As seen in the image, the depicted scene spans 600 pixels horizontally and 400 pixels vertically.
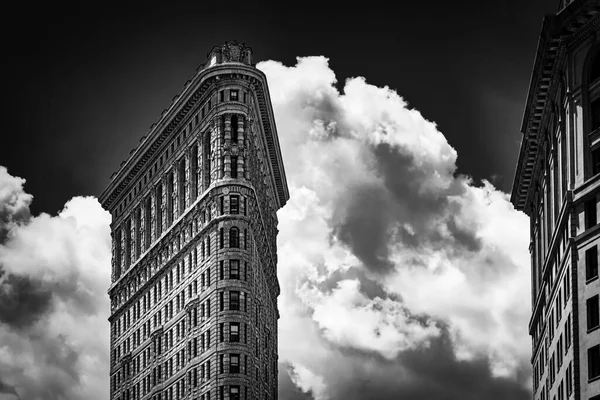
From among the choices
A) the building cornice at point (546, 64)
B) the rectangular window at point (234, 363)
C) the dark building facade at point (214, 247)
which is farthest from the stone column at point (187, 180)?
the building cornice at point (546, 64)

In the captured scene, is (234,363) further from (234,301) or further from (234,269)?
(234,269)

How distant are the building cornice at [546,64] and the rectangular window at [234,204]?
138 ft

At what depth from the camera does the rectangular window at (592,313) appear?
4259 inches

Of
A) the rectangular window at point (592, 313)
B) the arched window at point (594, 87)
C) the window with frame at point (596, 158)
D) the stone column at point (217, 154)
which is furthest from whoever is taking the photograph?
the stone column at point (217, 154)

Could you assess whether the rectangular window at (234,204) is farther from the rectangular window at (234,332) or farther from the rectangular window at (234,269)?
the rectangular window at (234,332)

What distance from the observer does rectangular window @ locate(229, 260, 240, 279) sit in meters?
176

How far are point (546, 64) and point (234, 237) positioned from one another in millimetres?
65156

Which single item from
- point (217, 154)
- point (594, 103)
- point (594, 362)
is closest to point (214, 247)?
point (217, 154)

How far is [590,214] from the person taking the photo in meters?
112

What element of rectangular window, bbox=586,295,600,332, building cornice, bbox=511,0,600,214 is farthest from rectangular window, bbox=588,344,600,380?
building cornice, bbox=511,0,600,214

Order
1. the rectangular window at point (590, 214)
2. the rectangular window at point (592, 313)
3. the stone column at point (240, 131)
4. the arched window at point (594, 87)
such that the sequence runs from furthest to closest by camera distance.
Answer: the stone column at point (240, 131) < the arched window at point (594, 87) < the rectangular window at point (590, 214) < the rectangular window at point (592, 313)

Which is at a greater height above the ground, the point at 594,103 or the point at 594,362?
the point at 594,103

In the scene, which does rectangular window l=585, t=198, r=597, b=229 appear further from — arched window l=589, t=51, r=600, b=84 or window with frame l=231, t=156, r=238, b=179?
window with frame l=231, t=156, r=238, b=179

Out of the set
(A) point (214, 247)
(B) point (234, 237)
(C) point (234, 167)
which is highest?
(C) point (234, 167)
